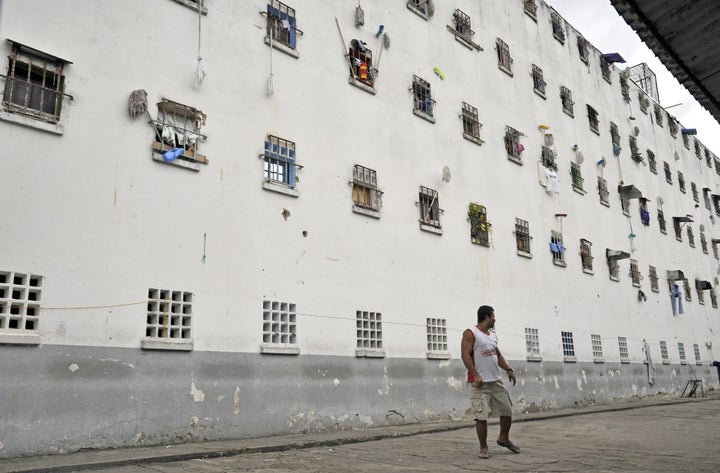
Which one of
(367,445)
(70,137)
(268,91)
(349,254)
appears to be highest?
(268,91)

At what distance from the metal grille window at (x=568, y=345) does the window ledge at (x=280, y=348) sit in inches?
486

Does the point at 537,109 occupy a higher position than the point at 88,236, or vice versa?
the point at 537,109

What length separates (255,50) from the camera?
13.5m

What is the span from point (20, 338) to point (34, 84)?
161 inches

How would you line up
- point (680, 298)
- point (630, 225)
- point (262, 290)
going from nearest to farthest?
point (262, 290) → point (630, 225) → point (680, 298)

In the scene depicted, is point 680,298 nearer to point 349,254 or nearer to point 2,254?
point 349,254

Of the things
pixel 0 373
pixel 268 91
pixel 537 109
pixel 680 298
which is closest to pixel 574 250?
pixel 537 109

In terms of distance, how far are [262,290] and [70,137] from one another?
14.8ft

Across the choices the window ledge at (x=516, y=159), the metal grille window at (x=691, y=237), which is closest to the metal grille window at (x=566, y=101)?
the window ledge at (x=516, y=159)

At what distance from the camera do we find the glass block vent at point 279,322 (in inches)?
489

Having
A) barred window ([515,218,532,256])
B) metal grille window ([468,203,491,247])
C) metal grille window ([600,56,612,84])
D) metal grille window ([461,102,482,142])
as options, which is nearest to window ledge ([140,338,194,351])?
metal grille window ([468,203,491,247])

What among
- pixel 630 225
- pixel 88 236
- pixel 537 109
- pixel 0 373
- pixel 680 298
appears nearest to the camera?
pixel 0 373

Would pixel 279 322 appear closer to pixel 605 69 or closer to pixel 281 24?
pixel 281 24

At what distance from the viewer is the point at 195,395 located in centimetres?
1081
